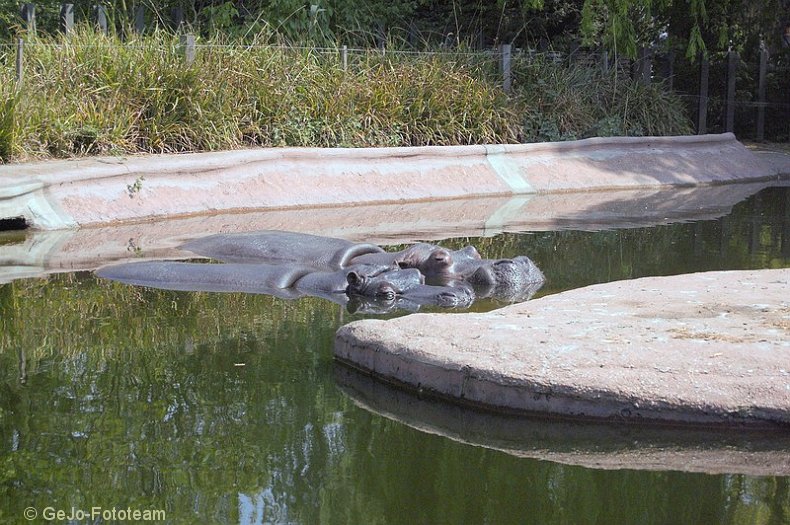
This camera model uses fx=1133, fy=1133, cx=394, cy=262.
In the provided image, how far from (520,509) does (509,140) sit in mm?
13697

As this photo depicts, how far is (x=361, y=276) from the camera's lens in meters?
8.36

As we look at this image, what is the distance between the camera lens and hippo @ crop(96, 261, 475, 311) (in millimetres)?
8098

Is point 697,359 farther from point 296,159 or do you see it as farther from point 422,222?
point 296,159

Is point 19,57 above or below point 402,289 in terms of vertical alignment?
above

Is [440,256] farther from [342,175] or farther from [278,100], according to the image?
[278,100]

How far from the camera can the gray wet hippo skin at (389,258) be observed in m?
8.56

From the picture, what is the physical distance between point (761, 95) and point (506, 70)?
6236 mm

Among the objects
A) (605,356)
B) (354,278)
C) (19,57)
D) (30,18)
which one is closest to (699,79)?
(30,18)

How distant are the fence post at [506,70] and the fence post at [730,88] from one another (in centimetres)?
524

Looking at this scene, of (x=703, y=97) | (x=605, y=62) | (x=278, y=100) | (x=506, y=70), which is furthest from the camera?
(x=703, y=97)

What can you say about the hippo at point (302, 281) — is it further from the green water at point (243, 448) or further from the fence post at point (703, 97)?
the fence post at point (703, 97)

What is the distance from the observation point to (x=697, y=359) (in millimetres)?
5293

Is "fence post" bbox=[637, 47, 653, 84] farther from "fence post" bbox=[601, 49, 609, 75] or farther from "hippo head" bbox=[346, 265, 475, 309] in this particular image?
"hippo head" bbox=[346, 265, 475, 309]

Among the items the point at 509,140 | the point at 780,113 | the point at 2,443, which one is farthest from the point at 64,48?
the point at 780,113
